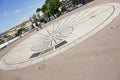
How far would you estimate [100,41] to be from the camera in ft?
32.5

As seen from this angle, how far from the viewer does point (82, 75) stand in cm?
719

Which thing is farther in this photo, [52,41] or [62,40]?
[52,41]

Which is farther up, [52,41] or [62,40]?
[62,40]

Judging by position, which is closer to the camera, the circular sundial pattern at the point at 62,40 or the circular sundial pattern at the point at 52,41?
the circular sundial pattern at the point at 62,40

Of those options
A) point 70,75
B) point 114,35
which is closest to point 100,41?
point 114,35

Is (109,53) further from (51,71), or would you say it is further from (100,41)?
(51,71)

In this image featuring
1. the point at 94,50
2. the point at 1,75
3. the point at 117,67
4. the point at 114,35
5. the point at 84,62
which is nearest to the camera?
the point at 117,67

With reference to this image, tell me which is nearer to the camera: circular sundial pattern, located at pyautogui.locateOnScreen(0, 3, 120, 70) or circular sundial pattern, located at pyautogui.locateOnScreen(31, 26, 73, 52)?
circular sundial pattern, located at pyautogui.locateOnScreen(0, 3, 120, 70)

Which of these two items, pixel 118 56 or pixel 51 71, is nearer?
pixel 118 56

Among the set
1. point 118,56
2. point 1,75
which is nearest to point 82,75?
point 118,56

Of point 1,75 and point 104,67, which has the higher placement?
point 104,67

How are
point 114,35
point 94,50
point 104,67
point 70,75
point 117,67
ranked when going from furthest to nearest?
point 114,35 → point 94,50 → point 70,75 → point 104,67 → point 117,67

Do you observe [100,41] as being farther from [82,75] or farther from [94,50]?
[82,75]

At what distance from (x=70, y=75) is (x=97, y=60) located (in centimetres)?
158
